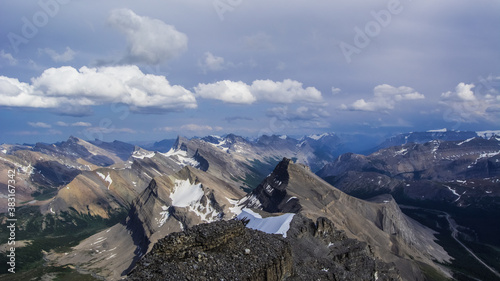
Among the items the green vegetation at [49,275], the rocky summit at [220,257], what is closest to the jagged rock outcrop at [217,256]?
the rocky summit at [220,257]

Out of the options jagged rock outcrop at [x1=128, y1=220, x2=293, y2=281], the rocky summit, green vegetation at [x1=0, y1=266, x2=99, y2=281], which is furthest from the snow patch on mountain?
green vegetation at [x1=0, y1=266, x2=99, y2=281]

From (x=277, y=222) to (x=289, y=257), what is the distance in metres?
44.7

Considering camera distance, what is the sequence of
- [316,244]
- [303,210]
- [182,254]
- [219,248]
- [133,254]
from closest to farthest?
[182,254] < [219,248] < [316,244] < [303,210] < [133,254]

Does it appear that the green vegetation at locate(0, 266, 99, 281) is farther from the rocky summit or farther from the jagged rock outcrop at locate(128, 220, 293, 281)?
the jagged rock outcrop at locate(128, 220, 293, 281)

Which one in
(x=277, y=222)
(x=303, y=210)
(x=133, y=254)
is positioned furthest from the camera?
(x=133, y=254)

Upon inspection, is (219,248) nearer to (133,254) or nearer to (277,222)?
(277,222)

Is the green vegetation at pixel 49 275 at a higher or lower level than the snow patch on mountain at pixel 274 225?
lower

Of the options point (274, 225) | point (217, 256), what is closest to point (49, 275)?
point (274, 225)

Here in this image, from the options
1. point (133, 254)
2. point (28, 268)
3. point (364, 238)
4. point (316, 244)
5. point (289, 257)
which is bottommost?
point (28, 268)

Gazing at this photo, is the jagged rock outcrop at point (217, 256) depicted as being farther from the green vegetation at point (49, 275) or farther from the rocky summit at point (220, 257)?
the green vegetation at point (49, 275)

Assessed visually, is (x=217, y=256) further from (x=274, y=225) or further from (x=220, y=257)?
(x=274, y=225)

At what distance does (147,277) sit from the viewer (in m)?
31.2

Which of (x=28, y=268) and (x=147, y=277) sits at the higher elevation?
(x=147, y=277)

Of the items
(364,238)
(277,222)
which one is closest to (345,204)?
(364,238)
